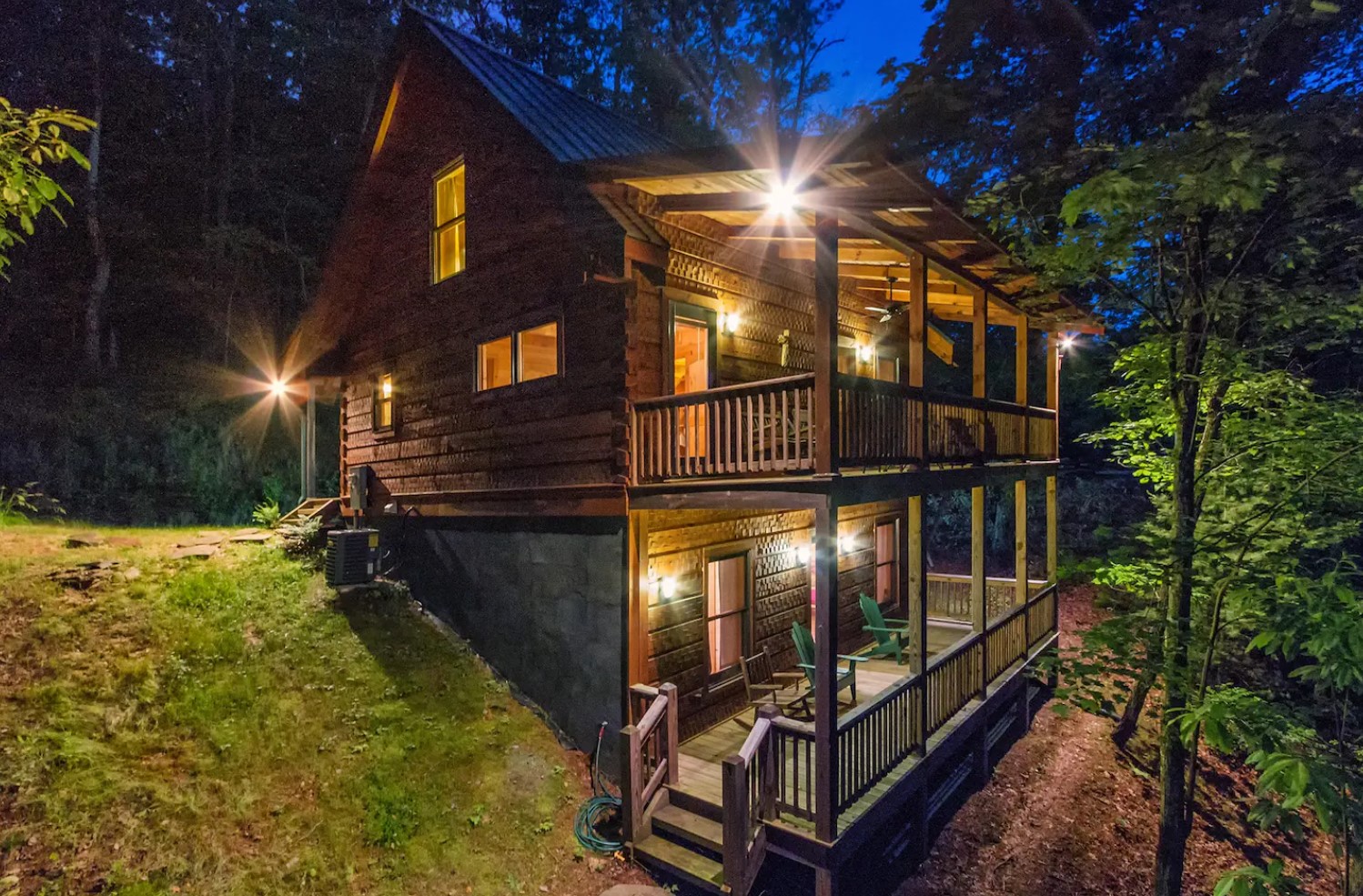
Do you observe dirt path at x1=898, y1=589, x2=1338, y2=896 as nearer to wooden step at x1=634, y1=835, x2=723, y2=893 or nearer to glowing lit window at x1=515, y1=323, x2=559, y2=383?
wooden step at x1=634, y1=835, x2=723, y2=893

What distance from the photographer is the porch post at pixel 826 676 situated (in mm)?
6414

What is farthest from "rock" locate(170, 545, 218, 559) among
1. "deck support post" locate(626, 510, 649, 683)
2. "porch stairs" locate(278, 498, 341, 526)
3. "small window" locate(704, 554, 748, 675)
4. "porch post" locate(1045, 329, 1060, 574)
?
"porch post" locate(1045, 329, 1060, 574)

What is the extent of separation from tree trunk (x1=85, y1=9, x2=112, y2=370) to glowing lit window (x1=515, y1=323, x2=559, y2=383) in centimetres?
1455

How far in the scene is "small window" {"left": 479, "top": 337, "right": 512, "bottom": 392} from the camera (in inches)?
405

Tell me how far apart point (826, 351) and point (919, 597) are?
13.0ft

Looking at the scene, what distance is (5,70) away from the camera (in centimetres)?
1780

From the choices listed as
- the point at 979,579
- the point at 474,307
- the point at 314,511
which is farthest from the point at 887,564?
the point at 314,511

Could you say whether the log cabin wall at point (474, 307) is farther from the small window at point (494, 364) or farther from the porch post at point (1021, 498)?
the porch post at point (1021, 498)

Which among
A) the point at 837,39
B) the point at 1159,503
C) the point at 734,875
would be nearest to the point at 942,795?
the point at 734,875

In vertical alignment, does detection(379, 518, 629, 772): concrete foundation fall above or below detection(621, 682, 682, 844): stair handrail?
above

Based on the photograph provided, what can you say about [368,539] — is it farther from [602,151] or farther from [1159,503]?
[1159,503]

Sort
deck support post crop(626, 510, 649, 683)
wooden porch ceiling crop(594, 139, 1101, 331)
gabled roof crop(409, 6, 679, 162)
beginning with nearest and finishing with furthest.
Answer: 1. wooden porch ceiling crop(594, 139, 1101, 331)
2. deck support post crop(626, 510, 649, 683)
3. gabled roof crop(409, 6, 679, 162)

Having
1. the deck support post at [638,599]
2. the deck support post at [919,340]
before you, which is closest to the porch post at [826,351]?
the deck support post at [919,340]

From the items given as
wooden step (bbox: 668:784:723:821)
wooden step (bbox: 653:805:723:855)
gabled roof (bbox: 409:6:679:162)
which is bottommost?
wooden step (bbox: 653:805:723:855)
